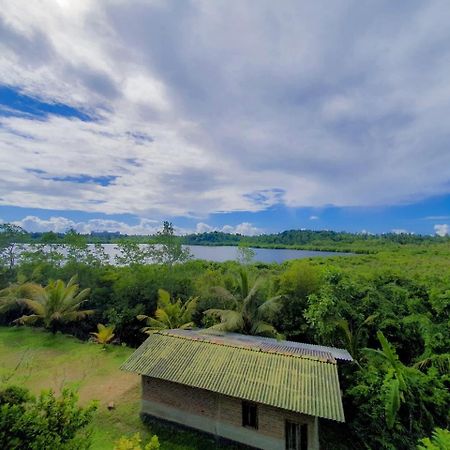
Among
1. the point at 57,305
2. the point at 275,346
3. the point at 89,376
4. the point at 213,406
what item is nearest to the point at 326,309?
the point at 275,346

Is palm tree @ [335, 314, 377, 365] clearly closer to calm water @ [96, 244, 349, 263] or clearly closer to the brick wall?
the brick wall

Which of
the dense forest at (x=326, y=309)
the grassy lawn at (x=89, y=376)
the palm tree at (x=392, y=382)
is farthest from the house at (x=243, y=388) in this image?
the dense forest at (x=326, y=309)

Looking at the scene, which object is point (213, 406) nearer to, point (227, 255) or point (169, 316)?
point (169, 316)

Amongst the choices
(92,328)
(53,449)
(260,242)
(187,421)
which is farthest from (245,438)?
(260,242)

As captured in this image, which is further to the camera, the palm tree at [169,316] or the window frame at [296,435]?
the palm tree at [169,316]

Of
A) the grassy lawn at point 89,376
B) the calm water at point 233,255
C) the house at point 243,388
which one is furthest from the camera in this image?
the calm water at point 233,255

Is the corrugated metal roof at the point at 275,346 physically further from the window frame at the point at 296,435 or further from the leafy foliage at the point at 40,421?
the leafy foliage at the point at 40,421
